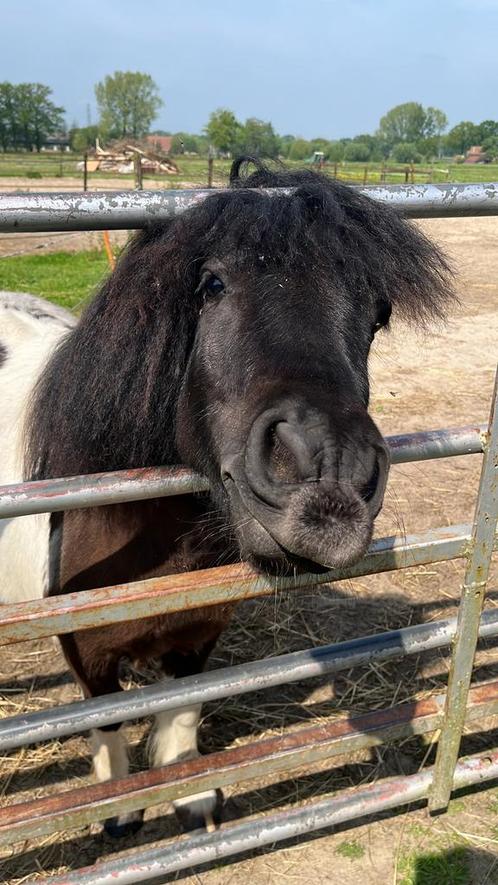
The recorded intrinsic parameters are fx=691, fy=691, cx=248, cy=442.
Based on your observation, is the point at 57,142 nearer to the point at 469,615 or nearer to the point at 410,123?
the point at 410,123

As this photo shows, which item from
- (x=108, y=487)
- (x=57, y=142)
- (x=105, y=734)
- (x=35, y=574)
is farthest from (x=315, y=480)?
(x=57, y=142)

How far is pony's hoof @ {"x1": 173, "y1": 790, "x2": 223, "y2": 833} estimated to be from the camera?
101 inches

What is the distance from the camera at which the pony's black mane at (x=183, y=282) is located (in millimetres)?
1638

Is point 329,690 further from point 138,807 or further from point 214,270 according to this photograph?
point 214,270

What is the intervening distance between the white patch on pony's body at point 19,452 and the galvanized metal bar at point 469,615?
1.38m

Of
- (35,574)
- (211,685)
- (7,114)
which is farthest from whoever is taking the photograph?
(7,114)

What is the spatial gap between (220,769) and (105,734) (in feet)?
2.47

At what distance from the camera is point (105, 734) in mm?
2617

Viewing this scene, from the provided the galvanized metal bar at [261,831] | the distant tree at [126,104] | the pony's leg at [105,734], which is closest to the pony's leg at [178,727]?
the pony's leg at [105,734]

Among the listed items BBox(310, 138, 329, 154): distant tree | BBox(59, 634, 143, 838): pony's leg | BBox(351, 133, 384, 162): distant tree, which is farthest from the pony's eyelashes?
BBox(351, 133, 384, 162): distant tree

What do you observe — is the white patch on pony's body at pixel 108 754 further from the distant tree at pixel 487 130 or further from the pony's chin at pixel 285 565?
the distant tree at pixel 487 130

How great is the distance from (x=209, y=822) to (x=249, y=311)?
1.97m

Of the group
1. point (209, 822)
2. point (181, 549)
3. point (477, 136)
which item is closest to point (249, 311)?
point (181, 549)

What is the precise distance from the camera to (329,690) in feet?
10.5
